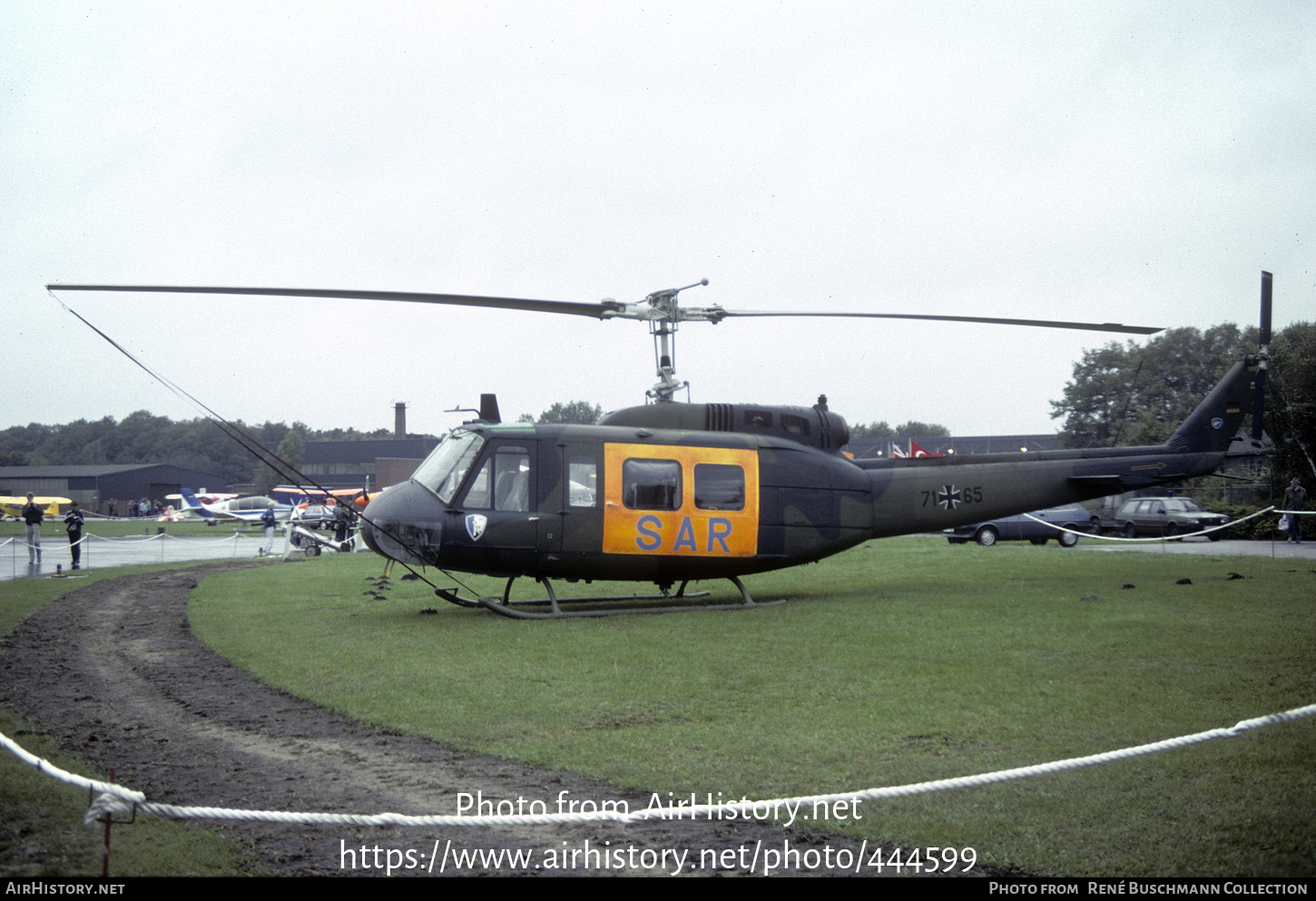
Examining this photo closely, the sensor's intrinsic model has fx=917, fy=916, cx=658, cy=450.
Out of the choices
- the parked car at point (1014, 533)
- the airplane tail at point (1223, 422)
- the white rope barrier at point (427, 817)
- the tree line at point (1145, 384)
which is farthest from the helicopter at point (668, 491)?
the tree line at point (1145, 384)

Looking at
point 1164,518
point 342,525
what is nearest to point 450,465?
point 342,525

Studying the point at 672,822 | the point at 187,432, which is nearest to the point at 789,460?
the point at 672,822

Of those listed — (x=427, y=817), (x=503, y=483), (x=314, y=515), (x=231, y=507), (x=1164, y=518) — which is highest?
(x=503, y=483)

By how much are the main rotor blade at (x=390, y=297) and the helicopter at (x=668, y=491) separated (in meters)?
0.05

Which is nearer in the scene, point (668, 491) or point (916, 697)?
point (916, 697)

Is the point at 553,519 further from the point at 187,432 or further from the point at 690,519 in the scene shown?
the point at 187,432

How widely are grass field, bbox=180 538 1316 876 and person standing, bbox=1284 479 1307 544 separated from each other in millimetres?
13055

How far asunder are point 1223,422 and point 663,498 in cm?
1039

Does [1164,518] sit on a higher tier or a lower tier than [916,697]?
lower

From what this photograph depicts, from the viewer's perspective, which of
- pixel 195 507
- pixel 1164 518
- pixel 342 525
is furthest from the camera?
pixel 195 507

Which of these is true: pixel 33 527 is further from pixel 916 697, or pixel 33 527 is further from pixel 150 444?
pixel 150 444

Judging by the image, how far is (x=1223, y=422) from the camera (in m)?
16.1

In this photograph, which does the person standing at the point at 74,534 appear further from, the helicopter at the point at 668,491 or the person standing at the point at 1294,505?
the person standing at the point at 1294,505
